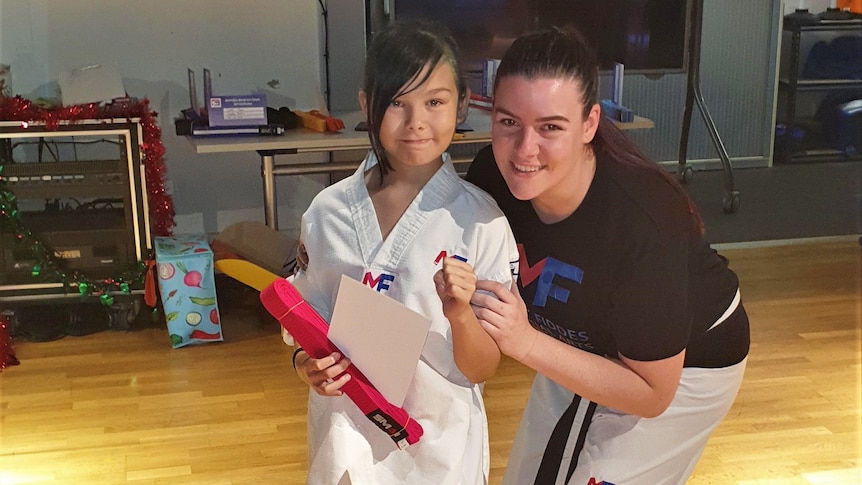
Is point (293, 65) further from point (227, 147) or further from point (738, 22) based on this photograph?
point (738, 22)

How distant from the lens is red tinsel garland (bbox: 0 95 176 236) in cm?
349

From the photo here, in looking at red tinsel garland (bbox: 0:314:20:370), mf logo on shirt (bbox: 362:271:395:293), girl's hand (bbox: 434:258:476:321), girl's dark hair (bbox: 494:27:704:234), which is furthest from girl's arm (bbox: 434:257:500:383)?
red tinsel garland (bbox: 0:314:20:370)

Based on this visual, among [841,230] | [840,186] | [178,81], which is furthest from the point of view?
[840,186]

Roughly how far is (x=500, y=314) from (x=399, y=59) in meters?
0.40

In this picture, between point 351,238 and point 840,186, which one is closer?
point 351,238

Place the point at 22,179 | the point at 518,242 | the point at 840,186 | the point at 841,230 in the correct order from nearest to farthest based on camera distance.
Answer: the point at 518,242, the point at 22,179, the point at 841,230, the point at 840,186

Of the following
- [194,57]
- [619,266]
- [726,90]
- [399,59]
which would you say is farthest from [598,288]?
[726,90]

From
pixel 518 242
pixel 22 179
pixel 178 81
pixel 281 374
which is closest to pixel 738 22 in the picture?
pixel 178 81

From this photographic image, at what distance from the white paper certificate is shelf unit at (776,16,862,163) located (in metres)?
4.99

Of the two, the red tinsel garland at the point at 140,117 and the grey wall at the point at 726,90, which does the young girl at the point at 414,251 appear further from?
the grey wall at the point at 726,90

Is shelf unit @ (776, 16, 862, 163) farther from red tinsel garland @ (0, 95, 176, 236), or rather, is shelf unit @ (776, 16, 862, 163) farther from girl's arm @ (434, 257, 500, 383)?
girl's arm @ (434, 257, 500, 383)

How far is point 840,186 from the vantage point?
5.78 meters

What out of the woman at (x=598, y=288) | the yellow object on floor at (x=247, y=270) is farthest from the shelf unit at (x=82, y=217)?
the woman at (x=598, y=288)

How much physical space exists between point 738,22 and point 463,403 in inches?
181
